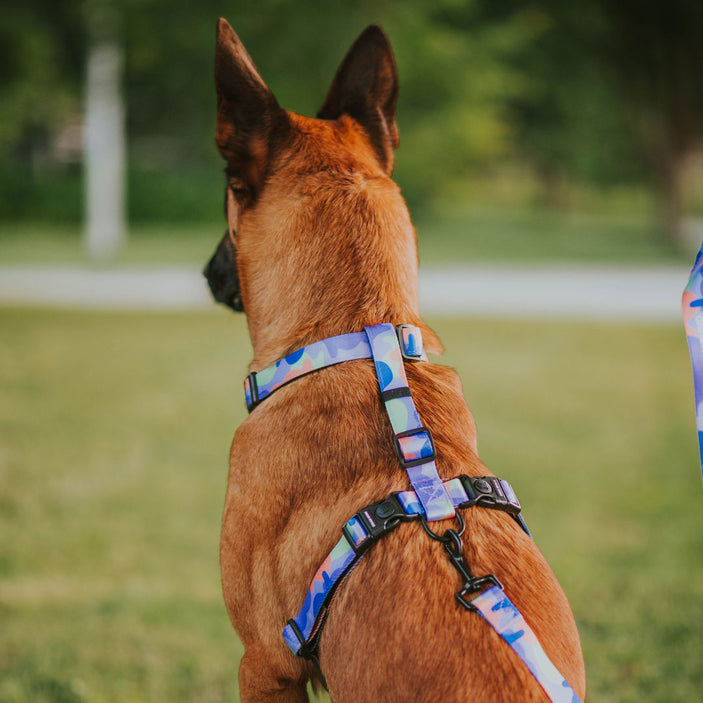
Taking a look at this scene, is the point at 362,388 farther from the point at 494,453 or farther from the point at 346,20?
the point at 346,20

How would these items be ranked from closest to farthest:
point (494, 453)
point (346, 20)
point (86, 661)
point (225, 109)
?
point (225, 109) < point (86, 661) < point (494, 453) < point (346, 20)

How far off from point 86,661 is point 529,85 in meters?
27.0

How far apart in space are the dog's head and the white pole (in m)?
15.2

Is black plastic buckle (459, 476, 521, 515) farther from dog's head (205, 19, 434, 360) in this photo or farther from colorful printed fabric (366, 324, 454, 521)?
dog's head (205, 19, 434, 360)

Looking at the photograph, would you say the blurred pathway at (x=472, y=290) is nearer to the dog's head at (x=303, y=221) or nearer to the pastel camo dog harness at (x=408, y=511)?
the dog's head at (x=303, y=221)

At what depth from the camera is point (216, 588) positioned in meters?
4.01

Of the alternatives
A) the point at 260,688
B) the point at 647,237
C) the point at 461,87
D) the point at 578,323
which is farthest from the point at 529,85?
the point at 260,688

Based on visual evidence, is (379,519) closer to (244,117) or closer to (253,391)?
(253,391)

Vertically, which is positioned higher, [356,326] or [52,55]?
[52,55]

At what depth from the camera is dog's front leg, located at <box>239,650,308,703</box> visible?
1727 mm

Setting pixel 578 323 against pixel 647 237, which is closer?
pixel 578 323

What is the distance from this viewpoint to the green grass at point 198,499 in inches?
131

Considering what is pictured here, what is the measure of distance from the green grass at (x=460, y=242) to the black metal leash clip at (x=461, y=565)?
15874 millimetres

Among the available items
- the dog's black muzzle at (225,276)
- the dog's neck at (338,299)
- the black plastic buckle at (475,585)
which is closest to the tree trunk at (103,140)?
the dog's black muzzle at (225,276)
